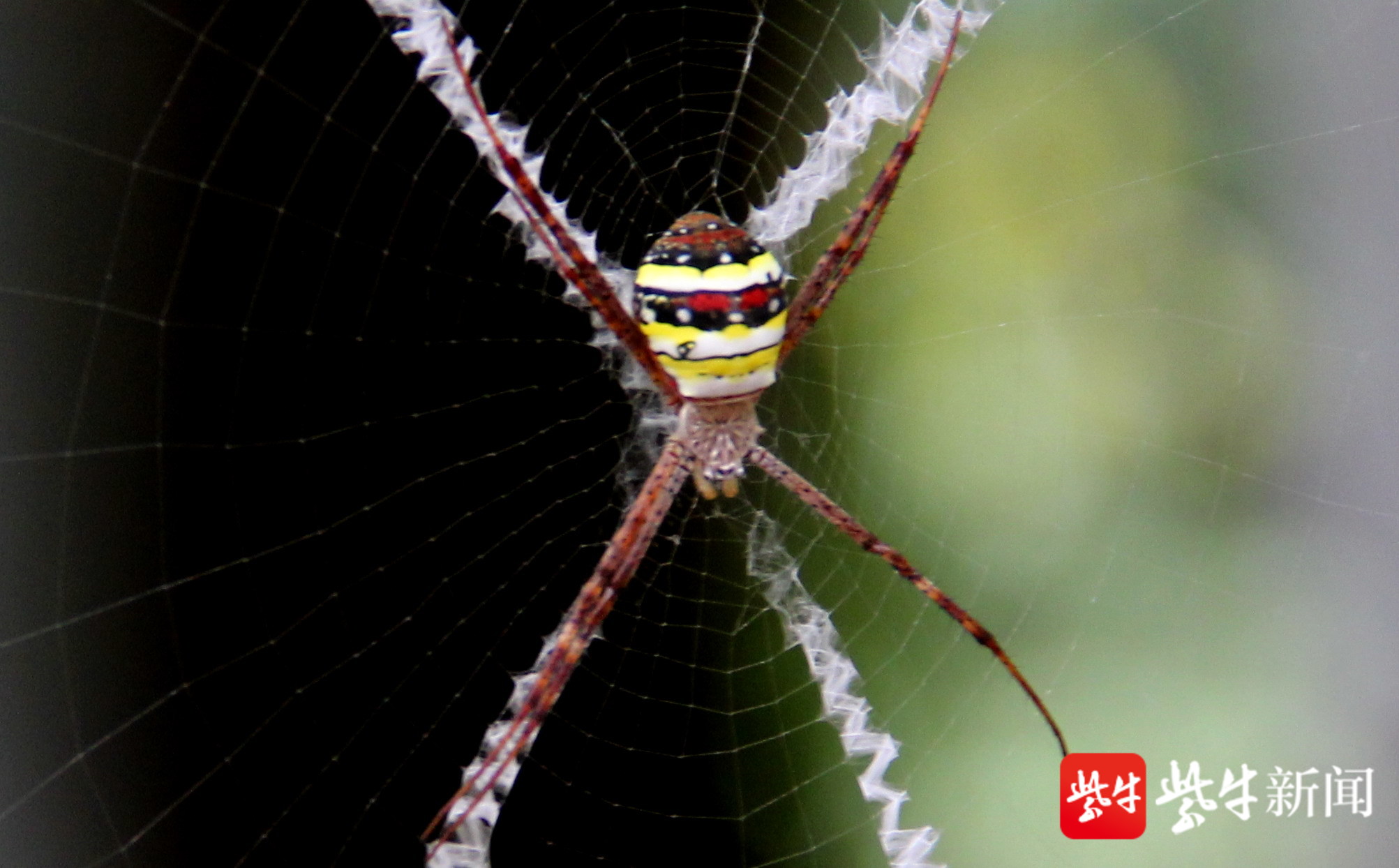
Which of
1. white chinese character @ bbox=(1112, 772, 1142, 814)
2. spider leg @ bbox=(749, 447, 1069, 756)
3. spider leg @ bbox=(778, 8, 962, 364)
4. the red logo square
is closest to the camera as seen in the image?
spider leg @ bbox=(778, 8, 962, 364)

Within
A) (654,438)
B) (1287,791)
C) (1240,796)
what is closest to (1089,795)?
(1240,796)

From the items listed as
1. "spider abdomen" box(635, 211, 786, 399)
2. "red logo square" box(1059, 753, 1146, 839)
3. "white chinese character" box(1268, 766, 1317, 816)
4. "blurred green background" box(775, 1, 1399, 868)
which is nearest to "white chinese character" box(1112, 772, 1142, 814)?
"red logo square" box(1059, 753, 1146, 839)

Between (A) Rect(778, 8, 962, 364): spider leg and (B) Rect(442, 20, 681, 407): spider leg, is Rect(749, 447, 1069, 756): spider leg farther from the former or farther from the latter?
(B) Rect(442, 20, 681, 407): spider leg

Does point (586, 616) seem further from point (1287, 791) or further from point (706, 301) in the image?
point (1287, 791)

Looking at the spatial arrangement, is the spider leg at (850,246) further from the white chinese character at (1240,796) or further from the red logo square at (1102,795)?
the white chinese character at (1240,796)

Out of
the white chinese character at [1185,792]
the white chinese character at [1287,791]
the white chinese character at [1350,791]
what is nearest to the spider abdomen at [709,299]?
the white chinese character at [1185,792]

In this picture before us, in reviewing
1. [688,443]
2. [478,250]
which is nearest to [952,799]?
[688,443]
